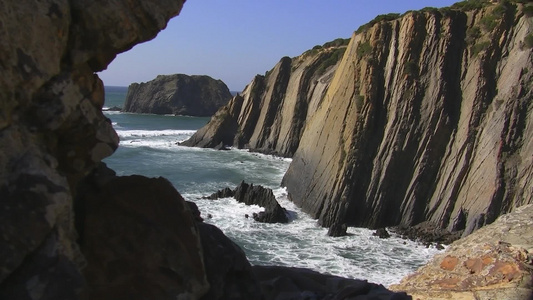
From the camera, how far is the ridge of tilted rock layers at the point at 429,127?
25547 millimetres

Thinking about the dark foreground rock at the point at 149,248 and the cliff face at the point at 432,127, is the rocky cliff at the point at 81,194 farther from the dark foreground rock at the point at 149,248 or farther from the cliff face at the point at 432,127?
the cliff face at the point at 432,127

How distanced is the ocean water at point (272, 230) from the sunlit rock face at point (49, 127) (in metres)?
16.2

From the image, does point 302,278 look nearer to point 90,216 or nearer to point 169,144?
point 90,216

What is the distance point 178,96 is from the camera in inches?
4806

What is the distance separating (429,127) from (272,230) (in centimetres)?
984

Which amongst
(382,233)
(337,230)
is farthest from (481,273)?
(337,230)

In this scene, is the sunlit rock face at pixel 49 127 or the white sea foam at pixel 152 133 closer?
the sunlit rock face at pixel 49 127

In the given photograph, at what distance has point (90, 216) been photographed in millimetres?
6789

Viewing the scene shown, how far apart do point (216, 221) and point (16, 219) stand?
2403cm

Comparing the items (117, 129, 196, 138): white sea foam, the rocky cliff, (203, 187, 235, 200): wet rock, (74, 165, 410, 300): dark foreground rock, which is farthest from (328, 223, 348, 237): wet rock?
(117, 129, 196, 138): white sea foam

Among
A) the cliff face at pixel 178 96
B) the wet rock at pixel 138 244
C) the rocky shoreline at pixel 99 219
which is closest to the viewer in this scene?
the rocky shoreline at pixel 99 219

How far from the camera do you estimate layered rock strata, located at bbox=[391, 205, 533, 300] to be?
859 cm

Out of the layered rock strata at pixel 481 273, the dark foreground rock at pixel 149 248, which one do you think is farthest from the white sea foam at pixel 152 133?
the dark foreground rock at pixel 149 248

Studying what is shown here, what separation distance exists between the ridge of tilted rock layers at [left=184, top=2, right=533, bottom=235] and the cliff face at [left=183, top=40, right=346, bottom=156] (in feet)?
68.9
